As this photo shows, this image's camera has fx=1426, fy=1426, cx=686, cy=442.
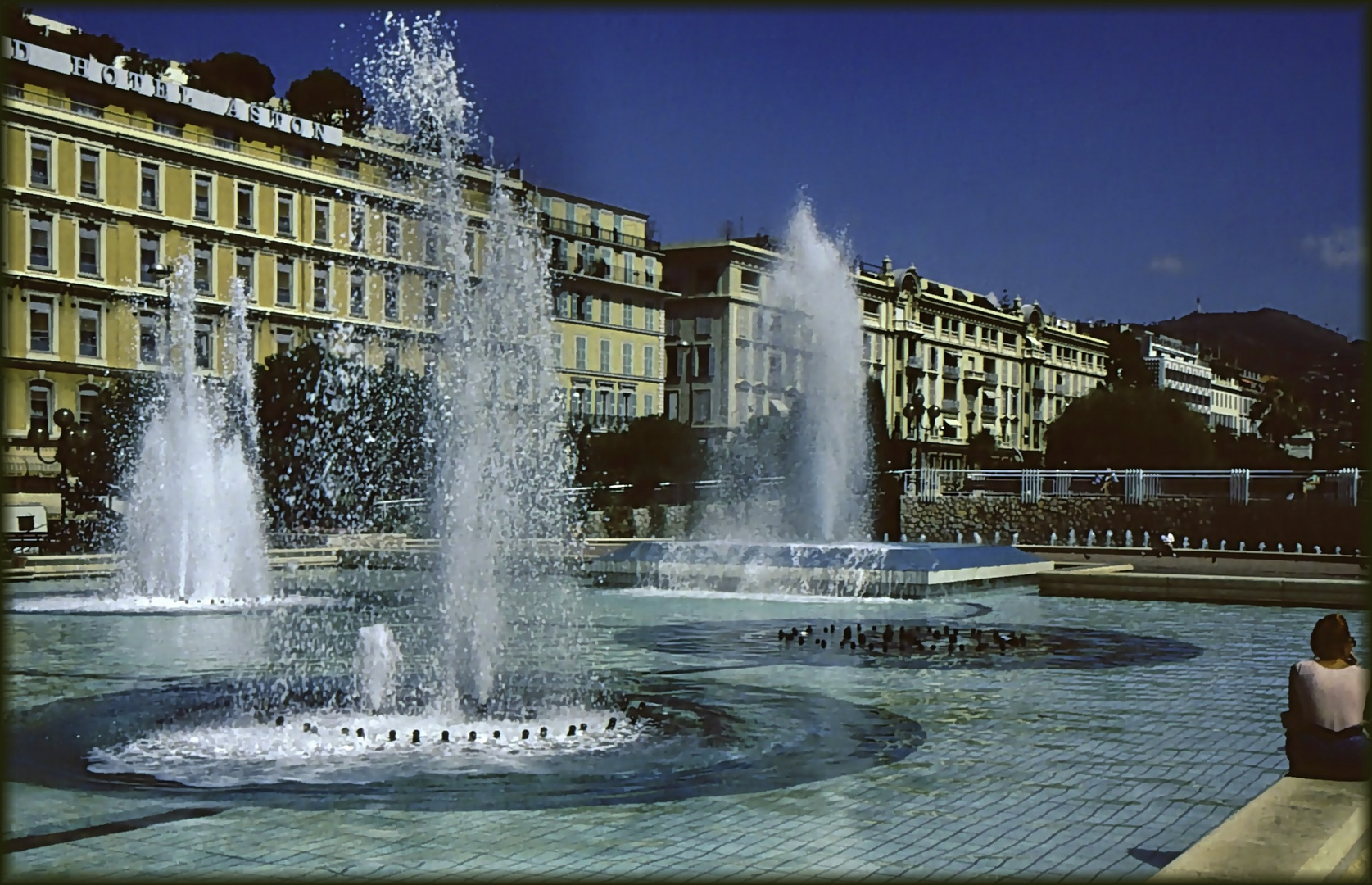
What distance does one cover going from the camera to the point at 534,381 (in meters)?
14.2

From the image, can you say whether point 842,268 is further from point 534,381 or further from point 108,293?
point 108,293

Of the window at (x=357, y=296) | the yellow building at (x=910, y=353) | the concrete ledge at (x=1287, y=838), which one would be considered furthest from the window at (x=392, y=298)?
the concrete ledge at (x=1287, y=838)

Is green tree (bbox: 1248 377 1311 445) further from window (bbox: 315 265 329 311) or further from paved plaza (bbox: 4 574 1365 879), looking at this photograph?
paved plaza (bbox: 4 574 1365 879)

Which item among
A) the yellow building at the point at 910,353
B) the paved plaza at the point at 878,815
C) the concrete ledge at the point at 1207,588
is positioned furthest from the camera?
the yellow building at the point at 910,353

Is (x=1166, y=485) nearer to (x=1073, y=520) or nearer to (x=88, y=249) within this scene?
(x=1073, y=520)

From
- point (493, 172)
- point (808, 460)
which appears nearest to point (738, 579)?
point (808, 460)

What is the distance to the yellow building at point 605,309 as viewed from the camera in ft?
213

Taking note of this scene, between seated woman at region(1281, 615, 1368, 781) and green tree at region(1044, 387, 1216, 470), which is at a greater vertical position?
green tree at region(1044, 387, 1216, 470)

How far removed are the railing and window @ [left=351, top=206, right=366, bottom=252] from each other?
24.3 m

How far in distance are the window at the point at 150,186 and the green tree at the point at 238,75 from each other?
10.2 m

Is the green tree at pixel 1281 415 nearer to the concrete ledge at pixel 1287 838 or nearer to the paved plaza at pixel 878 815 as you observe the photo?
the paved plaza at pixel 878 815

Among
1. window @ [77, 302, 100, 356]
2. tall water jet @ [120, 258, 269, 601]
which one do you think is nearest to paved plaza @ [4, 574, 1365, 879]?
tall water jet @ [120, 258, 269, 601]

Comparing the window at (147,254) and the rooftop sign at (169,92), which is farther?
the window at (147,254)

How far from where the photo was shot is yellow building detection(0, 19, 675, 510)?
4491 centimetres
